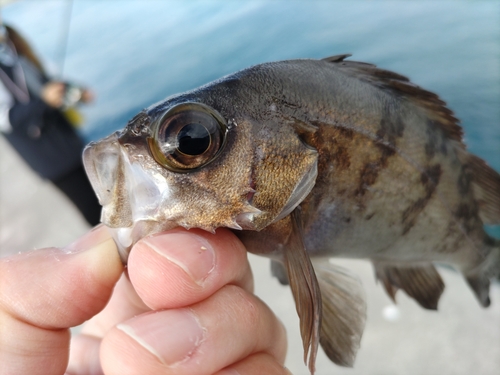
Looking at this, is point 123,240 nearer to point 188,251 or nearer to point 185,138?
point 188,251

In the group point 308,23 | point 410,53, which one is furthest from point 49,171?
point 308,23

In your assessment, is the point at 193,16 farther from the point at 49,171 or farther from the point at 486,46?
the point at 49,171

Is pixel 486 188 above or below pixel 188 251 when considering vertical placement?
below

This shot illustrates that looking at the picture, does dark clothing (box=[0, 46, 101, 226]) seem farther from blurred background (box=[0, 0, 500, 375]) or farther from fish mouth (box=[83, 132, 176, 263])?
fish mouth (box=[83, 132, 176, 263])

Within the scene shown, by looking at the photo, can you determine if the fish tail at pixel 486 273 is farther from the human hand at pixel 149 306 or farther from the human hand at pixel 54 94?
the human hand at pixel 54 94

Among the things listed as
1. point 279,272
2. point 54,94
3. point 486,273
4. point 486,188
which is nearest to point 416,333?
point 486,273

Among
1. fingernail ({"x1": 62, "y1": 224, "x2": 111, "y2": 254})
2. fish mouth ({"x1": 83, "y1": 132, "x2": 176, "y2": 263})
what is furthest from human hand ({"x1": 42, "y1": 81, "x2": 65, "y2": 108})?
fish mouth ({"x1": 83, "y1": 132, "x2": 176, "y2": 263})

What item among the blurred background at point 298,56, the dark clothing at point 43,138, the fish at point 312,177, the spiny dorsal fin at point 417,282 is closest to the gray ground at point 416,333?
the blurred background at point 298,56
